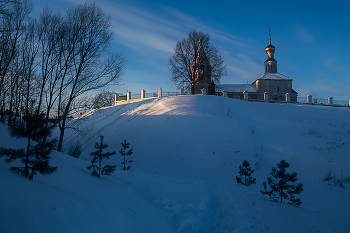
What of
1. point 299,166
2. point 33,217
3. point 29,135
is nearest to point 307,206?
point 299,166

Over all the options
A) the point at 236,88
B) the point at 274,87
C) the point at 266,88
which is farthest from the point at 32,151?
the point at 274,87

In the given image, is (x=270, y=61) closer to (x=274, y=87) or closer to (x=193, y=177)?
(x=274, y=87)

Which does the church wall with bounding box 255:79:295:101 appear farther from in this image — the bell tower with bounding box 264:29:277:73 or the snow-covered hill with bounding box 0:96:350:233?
the snow-covered hill with bounding box 0:96:350:233

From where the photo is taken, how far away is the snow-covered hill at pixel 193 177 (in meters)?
2.90

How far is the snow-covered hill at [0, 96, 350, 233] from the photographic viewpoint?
2.90 metres

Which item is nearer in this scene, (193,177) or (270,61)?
(193,177)

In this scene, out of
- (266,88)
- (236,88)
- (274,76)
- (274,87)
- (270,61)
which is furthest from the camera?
(270,61)

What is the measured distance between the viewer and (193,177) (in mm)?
8680

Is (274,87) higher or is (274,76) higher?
(274,76)

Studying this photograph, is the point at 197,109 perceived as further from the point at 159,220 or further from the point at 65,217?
the point at 65,217

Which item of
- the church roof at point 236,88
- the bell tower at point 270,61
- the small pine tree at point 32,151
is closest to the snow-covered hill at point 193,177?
the small pine tree at point 32,151

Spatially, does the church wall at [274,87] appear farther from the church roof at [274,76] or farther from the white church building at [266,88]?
the church roof at [274,76]

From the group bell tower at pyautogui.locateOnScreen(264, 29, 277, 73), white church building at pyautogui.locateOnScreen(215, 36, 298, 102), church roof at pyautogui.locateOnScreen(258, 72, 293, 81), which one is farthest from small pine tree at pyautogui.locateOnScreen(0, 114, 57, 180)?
bell tower at pyautogui.locateOnScreen(264, 29, 277, 73)

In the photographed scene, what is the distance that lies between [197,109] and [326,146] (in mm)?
8905
